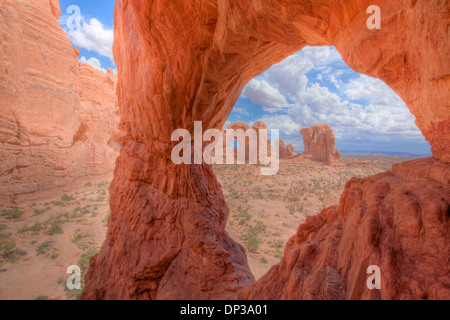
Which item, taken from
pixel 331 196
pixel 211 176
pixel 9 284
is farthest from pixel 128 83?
pixel 331 196

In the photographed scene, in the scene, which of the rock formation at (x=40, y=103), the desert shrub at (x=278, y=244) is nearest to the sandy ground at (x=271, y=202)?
the desert shrub at (x=278, y=244)

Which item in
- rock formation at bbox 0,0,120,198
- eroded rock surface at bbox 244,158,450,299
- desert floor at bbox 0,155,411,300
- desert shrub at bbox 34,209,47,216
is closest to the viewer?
eroded rock surface at bbox 244,158,450,299

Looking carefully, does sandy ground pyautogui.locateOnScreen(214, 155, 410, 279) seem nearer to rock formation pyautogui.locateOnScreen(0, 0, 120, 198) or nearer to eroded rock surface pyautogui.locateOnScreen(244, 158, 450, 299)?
eroded rock surface pyautogui.locateOnScreen(244, 158, 450, 299)

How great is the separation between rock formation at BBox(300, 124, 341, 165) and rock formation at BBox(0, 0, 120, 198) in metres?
34.8

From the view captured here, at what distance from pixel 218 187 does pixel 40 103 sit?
1534 cm

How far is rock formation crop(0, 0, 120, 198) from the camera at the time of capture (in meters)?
11.3

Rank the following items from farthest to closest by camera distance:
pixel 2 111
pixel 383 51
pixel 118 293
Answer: pixel 2 111 → pixel 118 293 → pixel 383 51

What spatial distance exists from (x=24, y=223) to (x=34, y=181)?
425cm

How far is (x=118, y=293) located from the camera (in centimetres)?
409

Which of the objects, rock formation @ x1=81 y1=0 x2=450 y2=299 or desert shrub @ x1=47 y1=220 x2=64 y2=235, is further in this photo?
desert shrub @ x1=47 y1=220 x2=64 y2=235

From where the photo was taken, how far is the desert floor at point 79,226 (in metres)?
6.74

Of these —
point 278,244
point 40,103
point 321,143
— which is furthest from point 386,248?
point 321,143

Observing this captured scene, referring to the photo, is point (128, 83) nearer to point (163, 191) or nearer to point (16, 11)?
point (163, 191)

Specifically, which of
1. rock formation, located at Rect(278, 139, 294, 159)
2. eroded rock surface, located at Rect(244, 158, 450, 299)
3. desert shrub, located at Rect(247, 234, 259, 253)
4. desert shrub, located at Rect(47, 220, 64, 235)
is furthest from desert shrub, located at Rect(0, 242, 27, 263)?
rock formation, located at Rect(278, 139, 294, 159)
